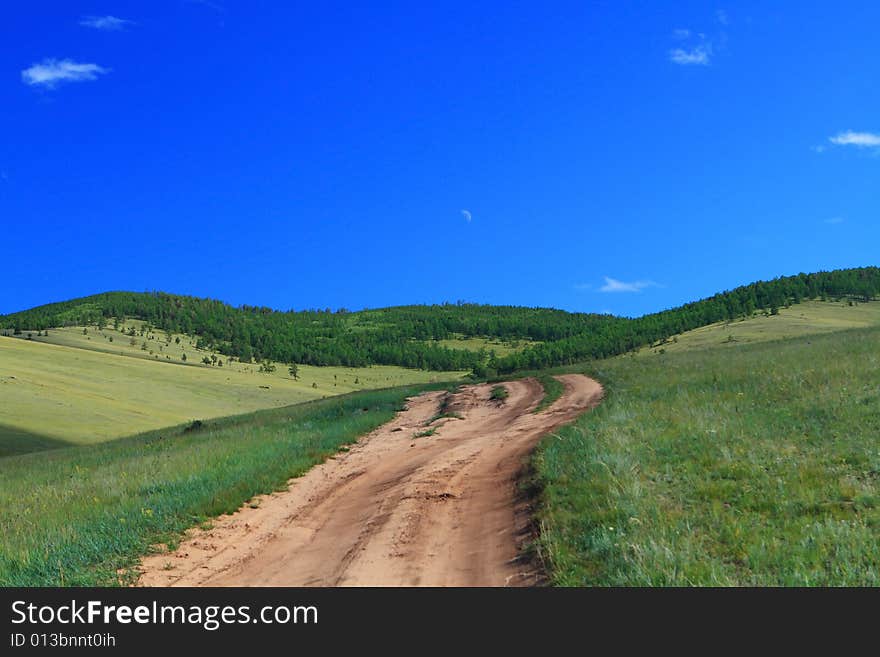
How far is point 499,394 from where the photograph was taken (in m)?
30.5

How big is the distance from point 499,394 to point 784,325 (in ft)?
163

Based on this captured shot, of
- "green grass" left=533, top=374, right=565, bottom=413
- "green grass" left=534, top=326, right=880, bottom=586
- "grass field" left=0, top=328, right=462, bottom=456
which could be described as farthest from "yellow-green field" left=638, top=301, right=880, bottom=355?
"grass field" left=0, top=328, right=462, bottom=456

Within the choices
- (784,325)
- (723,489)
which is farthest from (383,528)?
(784,325)

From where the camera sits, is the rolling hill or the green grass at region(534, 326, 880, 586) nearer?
the green grass at region(534, 326, 880, 586)

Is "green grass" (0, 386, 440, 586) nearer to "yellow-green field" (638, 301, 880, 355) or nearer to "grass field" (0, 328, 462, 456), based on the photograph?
"grass field" (0, 328, 462, 456)

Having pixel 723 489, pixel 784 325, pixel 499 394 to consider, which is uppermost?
pixel 784 325

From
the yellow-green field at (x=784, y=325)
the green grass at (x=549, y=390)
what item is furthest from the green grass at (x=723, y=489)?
the yellow-green field at (x=784, y=325)

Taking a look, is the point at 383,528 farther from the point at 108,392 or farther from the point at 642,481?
the point at 108,392

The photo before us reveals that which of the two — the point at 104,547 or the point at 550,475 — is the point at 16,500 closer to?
the point at 104,547

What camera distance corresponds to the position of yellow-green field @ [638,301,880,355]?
201 ft

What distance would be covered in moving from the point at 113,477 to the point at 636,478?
13.7 metres

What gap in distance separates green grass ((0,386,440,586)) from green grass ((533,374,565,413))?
6.16 m

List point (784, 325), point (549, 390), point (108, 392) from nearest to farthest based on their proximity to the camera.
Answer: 1. point (549, 390)
2. point (784, 325)
3. point (108, 392)
